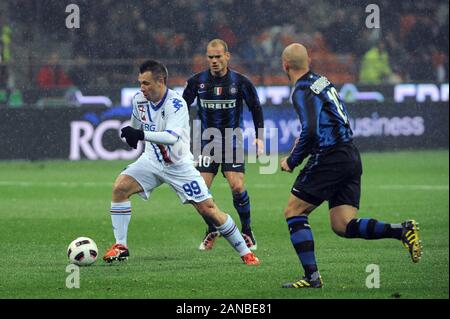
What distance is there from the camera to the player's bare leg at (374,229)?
351 inches

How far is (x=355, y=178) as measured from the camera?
9.10m

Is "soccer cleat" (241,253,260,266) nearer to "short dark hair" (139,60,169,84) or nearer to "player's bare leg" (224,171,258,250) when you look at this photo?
"player's bare leg" (224,171,258,250)

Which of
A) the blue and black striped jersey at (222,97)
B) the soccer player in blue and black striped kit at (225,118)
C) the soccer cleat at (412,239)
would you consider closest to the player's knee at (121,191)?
the soccer player in blue and black striped kit at (225,118)

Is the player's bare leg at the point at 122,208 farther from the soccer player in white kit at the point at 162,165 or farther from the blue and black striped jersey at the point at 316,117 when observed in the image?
the blue and black striped jersey at the point at 316,117

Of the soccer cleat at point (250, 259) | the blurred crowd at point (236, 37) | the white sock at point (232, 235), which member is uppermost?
the blurred crowd at point (236, 37)

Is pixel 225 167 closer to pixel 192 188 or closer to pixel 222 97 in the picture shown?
pixel 222 97

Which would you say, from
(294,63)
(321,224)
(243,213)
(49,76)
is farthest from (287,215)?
(49,76)

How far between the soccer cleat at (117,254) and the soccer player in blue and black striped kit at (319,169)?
2153 millimetres

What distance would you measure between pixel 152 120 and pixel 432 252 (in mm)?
3114

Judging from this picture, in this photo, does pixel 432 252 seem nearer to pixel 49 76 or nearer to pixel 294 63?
pixel 294 63

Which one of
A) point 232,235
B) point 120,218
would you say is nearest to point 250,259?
point 232,235

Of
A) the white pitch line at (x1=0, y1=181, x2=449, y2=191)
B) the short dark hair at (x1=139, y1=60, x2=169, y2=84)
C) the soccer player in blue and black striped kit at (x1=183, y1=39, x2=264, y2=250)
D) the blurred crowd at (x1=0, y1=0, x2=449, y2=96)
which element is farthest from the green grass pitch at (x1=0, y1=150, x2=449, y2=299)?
the blurred crowd at (x1=0, y1=0, x2=449, y2=96)

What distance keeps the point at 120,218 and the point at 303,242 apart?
2391 millimetres

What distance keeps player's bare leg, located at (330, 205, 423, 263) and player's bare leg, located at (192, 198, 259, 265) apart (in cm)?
142
